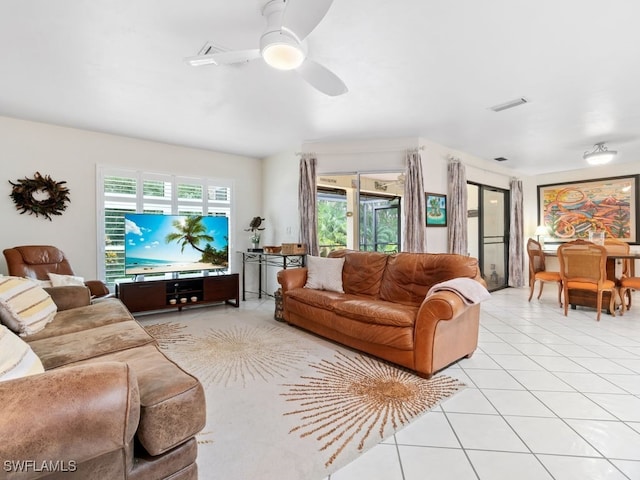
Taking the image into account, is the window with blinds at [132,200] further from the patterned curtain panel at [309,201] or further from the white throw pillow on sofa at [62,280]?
the patterned curtain panel at [309,201]

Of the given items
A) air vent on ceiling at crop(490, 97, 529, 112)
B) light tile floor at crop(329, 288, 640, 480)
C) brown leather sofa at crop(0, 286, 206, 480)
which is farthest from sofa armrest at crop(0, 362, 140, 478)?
air vent on ceiling at crop(490, 97, 529, 112)

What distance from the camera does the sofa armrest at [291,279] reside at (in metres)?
3.71

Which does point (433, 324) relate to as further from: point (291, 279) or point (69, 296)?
point (69, 296)

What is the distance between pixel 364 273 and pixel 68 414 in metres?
2.90

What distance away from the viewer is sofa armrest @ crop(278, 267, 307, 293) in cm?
371

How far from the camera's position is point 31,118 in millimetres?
3617

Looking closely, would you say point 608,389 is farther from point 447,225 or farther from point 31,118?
point 31,118

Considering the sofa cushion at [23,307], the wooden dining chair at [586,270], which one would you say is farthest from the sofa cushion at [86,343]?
Result: the wooden dining chair at [586,270]

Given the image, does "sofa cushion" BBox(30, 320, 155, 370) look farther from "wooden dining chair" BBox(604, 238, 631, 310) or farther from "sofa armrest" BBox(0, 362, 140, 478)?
"wooden dining chair" BBox(604, 238, 631, 310)

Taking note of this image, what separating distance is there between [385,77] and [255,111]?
1494 millimetres

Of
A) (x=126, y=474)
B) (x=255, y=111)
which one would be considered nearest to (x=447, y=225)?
(x=255, y=111)

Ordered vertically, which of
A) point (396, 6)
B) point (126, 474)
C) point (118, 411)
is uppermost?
point (396, 6)

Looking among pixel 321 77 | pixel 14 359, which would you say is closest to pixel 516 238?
pixel 321 77

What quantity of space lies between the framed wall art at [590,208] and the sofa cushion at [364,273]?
5241 mm
